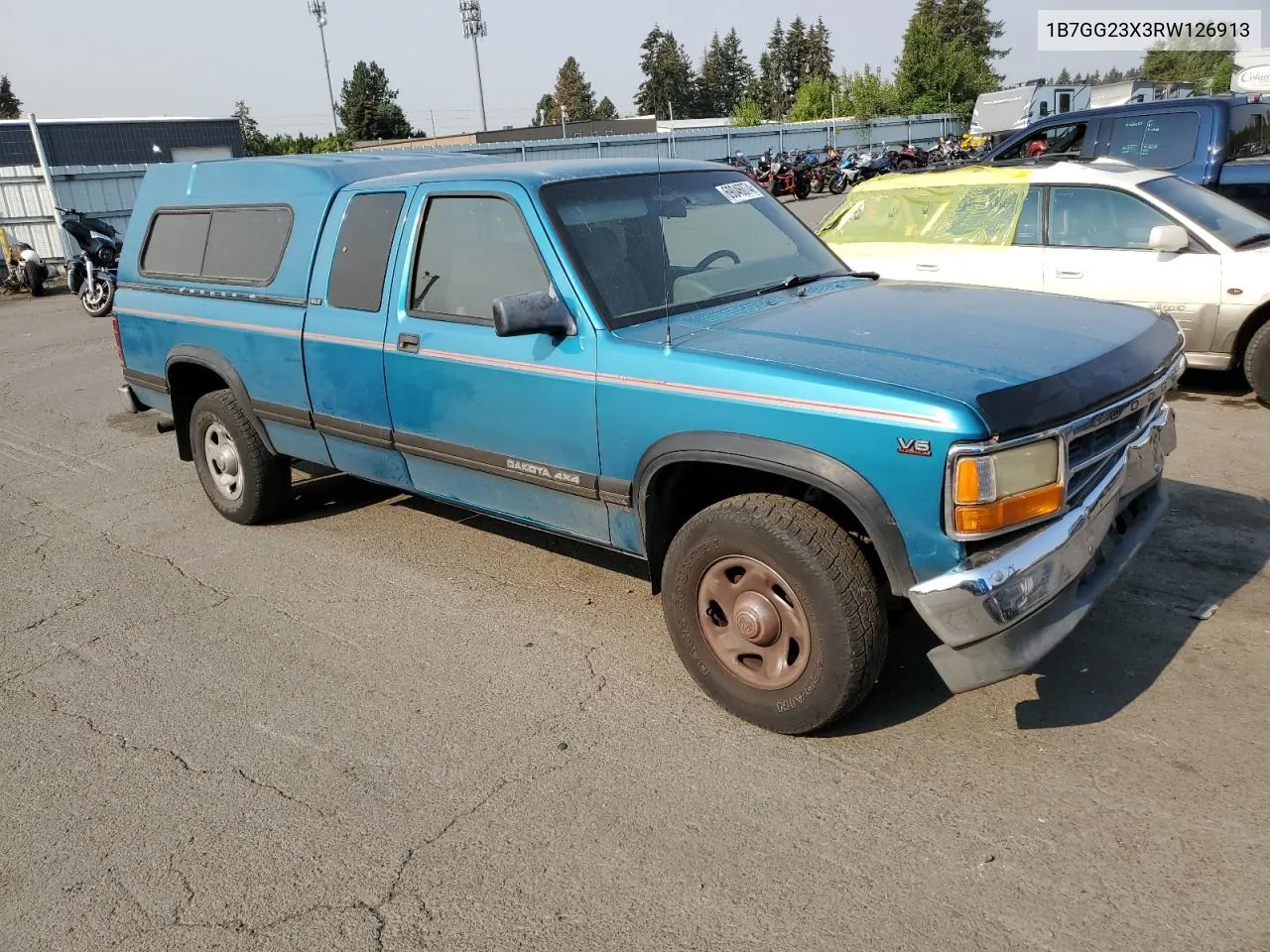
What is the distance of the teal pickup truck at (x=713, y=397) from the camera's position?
2.94 metres

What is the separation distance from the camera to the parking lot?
104 inches

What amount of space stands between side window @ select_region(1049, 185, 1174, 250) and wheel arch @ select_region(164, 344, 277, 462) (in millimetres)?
5607

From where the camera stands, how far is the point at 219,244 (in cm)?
549

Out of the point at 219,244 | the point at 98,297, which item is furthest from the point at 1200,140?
the point at 98,297

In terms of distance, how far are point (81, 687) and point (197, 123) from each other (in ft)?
145

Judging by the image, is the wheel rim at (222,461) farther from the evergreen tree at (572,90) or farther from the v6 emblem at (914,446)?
the evergreen tree at (572,90)

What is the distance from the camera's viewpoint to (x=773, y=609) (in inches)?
130

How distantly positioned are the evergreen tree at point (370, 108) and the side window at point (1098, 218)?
96.9 metres

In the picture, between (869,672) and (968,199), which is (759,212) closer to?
(869,672)

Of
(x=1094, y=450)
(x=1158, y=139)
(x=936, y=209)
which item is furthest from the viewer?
(x=1158, y=139)

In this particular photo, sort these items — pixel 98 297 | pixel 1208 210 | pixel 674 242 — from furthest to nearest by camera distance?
pixel 98 297
pixel 1208 210
pixel 674 242

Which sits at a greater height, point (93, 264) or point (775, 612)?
point (93, 264)

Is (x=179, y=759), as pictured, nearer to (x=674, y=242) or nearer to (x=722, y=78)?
(x=674, y=242)

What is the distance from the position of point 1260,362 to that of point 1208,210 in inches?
47.8
